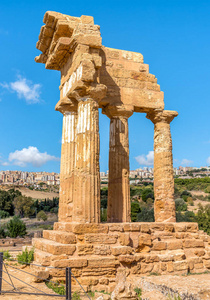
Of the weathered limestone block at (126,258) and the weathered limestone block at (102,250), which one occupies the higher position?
the weathered limestone block at (102,250)

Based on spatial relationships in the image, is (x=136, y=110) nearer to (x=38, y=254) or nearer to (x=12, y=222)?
(x=38, y=254)

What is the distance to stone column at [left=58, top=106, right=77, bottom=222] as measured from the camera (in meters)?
11.7

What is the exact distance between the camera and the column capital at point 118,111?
12.4 m

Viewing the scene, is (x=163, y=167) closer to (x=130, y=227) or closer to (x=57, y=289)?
(x=130, y=227)

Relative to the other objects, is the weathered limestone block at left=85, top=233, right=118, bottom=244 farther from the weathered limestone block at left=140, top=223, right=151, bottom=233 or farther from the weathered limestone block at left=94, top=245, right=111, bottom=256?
the weathered limestone block at left=140, top=223, right=151, bottom=233

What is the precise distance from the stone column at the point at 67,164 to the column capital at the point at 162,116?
3371 mm

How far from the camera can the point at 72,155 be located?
472 inches

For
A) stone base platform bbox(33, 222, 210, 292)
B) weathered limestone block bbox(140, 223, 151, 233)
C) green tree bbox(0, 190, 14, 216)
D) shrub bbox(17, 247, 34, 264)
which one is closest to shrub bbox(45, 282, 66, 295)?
stone base platform bbox(33, 222, 210, 292)

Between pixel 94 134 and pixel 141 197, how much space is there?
46889mm

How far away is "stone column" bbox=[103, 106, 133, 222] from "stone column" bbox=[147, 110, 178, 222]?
1.53 metres

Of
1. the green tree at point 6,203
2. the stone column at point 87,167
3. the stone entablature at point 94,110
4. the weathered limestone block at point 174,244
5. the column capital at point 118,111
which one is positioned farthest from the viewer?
the green tree at point 6,203

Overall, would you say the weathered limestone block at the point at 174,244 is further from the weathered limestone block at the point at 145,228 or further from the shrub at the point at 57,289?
the shrub at the point at 57,289

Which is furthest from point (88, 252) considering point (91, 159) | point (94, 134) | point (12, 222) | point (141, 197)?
point (141, 197)

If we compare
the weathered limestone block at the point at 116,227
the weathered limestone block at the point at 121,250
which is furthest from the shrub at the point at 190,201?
the weathered limestone block at the point at 121,250
